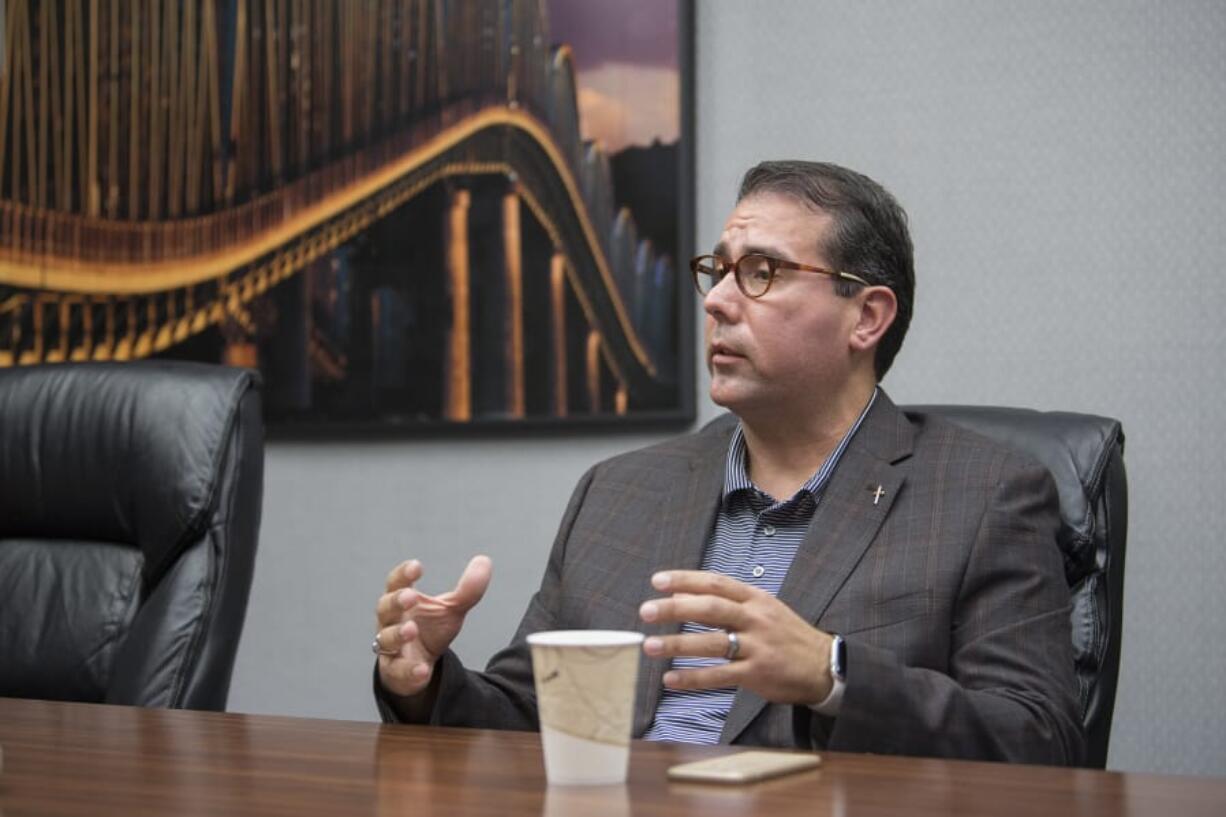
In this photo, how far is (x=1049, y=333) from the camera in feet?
7.81

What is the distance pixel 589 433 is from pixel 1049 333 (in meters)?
0.80

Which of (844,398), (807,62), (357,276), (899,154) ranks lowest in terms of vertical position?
(844,398)

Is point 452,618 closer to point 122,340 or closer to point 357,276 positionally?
point 357,276

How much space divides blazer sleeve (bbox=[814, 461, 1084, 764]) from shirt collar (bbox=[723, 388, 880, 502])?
21 centimetres

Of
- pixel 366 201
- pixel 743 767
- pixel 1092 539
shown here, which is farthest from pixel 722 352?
pixel 366 201

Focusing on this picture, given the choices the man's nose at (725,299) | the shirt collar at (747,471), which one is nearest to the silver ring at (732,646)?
the shirt collar at (747,471)

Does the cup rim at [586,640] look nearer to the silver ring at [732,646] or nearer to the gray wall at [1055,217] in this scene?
the silver ring at [732,646]

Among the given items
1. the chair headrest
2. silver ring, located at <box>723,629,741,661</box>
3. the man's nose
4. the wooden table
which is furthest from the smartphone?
the chair headrest

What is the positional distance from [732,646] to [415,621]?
342 millimetres

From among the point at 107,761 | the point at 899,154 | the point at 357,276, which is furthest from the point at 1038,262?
the point at 107,761

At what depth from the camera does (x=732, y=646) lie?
3.88 ft

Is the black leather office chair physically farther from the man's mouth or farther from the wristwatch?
the wristwatch

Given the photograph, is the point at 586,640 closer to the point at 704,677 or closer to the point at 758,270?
the point at 704,677

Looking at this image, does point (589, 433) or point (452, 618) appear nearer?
point (452, 618)
